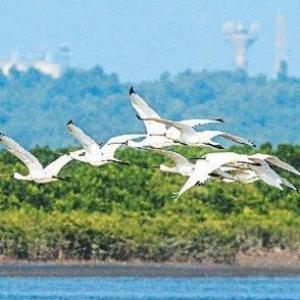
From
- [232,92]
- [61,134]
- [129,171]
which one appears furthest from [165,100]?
[129,171]

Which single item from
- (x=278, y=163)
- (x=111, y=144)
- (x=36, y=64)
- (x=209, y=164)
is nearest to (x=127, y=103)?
(x=36, y=64)

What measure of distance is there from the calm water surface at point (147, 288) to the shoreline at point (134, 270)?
0.94ft

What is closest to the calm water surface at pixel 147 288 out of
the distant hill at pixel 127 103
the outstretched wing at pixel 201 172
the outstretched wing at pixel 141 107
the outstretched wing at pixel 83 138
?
the outstretched wing at pixel 83 138

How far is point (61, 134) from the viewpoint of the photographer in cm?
13238

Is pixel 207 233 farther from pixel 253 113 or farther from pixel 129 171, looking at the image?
pixel 253 113

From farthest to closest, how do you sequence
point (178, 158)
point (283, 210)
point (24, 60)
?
1. point (24, 60)
2. point (283, 210)
3. point (178, 158)

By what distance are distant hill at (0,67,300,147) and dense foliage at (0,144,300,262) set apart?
74.9 metres

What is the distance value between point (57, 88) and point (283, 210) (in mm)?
106544

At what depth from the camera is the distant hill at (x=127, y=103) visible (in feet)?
442

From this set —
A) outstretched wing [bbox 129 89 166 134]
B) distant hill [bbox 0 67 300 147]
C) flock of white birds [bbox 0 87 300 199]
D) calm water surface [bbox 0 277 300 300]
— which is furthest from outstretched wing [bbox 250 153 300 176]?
distant hill [bbox 0 67 300 147]

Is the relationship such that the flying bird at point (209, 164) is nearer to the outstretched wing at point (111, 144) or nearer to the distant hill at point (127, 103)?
the outstretched wing at point (111, 144)

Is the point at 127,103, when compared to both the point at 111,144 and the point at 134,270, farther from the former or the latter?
the point at 111,144

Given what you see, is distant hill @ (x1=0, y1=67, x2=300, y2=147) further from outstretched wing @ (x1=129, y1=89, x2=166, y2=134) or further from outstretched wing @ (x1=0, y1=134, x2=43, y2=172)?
outstretched wing @ (x1=129, y1=89, x2=166, y2=134)

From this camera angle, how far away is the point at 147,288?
3941 cm
